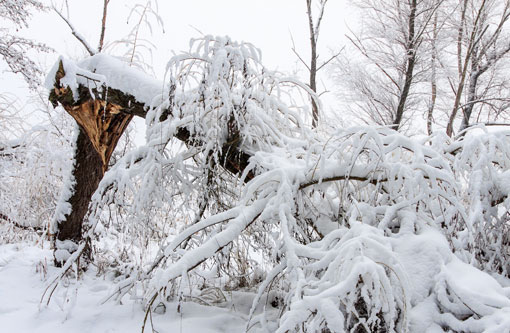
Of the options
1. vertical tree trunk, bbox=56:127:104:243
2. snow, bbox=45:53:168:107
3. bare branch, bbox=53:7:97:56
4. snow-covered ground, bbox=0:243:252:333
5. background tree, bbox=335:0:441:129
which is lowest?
snow-covered ground, bbox=0:243:252:333

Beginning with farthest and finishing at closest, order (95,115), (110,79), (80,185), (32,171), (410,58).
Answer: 1. (410,58)
2. (32,171)
3. (80,185)
4. (95,115)
5. (110,79)

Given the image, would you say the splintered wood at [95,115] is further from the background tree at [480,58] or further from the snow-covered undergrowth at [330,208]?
the background tree at [480,58]

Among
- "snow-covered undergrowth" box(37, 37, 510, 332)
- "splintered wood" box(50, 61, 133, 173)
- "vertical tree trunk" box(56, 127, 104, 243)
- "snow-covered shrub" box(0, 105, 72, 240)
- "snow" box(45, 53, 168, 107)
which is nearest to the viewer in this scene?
"snow-covered undergrowth" box(37, 37, 510, 332)

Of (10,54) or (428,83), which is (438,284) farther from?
(428,83)

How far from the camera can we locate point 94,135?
→ 3.39 metres

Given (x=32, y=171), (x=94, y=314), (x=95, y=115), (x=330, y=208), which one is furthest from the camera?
(x=32, y=171)

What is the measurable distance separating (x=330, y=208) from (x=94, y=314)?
1883mm

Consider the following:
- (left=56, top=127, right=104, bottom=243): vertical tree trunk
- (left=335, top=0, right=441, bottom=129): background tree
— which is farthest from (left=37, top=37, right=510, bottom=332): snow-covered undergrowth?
(left=335, top=0, right=441, bottom=129): background tree

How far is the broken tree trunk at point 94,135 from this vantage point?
2.81 metres

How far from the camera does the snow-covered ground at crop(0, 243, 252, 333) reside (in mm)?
2332

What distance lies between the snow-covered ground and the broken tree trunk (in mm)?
914

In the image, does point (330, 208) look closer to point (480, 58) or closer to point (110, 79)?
point (110, 79)

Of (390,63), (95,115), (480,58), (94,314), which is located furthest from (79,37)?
(480,58)

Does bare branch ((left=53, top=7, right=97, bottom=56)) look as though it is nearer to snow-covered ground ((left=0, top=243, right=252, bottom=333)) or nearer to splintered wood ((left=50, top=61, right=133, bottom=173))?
splintered wood ((left=50, top=61, right=133, bottom=173))
